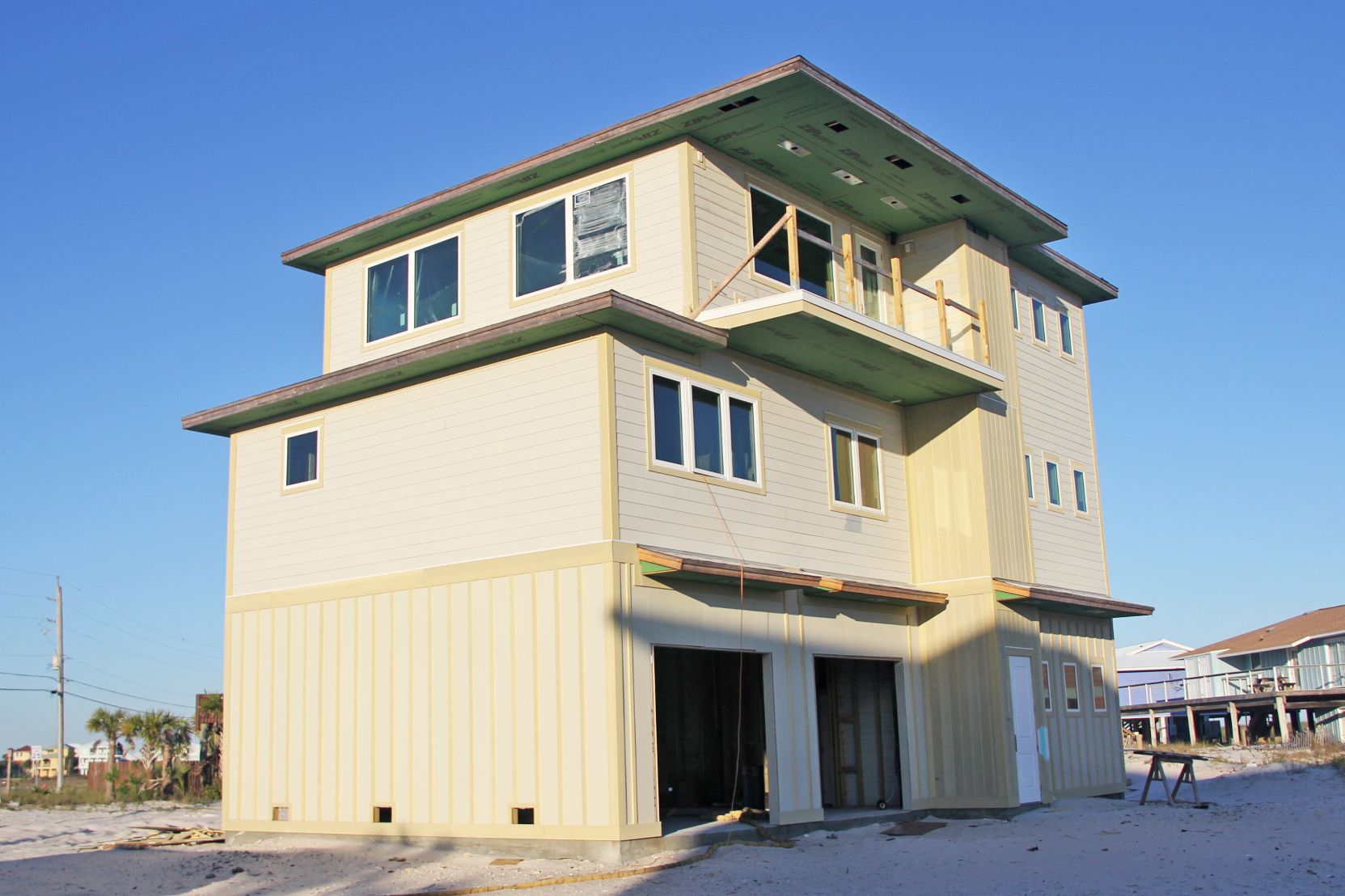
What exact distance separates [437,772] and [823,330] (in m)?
7.85

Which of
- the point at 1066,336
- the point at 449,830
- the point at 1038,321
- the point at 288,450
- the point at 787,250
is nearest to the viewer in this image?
the point at 449,830

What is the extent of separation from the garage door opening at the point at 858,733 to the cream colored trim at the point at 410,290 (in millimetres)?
8406

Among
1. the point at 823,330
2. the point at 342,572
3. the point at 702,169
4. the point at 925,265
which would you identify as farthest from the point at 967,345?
the point at 342,572

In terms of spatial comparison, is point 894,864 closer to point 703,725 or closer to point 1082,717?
point 703,725

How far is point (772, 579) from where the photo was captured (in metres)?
17.6

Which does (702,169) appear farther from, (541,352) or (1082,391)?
(1082,391)

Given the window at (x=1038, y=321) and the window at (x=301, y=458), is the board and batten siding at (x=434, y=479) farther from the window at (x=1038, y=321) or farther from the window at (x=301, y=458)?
the window at (x=1038, y=321)

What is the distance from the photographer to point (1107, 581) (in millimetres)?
25109

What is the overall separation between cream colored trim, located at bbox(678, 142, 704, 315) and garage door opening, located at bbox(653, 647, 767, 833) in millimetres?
7105

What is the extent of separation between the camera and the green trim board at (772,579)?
1617 cm

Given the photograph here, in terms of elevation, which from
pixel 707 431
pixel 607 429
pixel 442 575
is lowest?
pixel 442 575

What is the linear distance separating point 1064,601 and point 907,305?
5.56 metres

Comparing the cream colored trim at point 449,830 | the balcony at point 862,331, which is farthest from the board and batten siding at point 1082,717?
the cream colored trim at point 449,830

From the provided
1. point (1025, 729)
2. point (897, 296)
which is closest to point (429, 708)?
point (897, 296)
